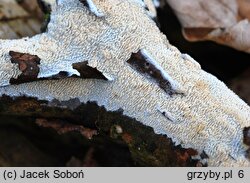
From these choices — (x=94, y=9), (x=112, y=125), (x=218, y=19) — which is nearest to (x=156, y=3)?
(x=218, y=19)

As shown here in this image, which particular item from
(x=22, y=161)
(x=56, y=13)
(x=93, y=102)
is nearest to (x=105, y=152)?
(x=22, y=161)

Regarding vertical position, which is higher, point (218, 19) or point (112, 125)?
point (218, 19)

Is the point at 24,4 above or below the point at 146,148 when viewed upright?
above

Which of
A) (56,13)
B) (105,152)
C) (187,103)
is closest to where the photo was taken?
(187,103)

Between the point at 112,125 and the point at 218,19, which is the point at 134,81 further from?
the point at 218,19

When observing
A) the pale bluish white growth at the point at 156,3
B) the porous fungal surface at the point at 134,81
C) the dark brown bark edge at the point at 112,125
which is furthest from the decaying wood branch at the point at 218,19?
the dark brown bark edge at the point at 112,125

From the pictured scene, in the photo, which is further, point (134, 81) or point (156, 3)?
point (156, 3)

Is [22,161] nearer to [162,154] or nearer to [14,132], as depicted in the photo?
[14,132]
